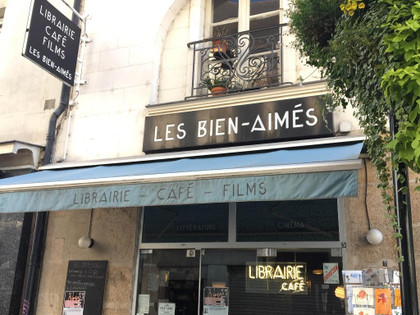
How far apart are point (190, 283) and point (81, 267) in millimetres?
1731

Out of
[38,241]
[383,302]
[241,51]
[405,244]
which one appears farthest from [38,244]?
[405,244]

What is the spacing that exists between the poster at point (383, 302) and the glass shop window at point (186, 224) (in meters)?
2.91

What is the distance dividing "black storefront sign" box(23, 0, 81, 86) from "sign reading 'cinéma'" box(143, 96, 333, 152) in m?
1.67

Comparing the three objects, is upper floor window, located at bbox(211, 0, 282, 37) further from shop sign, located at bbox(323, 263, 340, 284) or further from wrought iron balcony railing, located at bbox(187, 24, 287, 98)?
shop sign, located at bbox(323, 263, 340, 284)

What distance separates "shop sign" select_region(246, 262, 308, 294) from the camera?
5.59 meters

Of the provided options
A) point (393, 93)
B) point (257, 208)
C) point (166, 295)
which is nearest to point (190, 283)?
point (166, 295)

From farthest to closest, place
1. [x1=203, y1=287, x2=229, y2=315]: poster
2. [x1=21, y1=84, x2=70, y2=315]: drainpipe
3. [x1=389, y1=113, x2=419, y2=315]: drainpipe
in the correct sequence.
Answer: [x1=21, y1=84, x2=70, y2=315]: drainpipe
[x1=203, y1=287, x2=229, y2=315]: poster
[x1=389, y1=113, x2=419, y2=315]: drainpipe

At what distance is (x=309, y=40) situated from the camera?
3.98m

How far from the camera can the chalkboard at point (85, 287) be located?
6469mm

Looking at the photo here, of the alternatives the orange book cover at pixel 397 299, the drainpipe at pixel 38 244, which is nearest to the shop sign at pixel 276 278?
the orange book cover at pixel 397 299

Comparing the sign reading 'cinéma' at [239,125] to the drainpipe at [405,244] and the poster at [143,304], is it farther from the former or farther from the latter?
the drainpipe at [405,244]

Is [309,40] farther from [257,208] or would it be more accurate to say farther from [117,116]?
[117,116]

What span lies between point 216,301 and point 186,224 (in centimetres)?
113

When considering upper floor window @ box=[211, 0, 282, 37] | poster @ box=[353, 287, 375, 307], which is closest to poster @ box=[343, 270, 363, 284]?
poster @ box=[353, 287, 375, 307]
